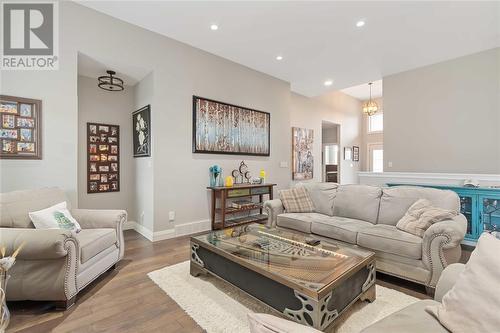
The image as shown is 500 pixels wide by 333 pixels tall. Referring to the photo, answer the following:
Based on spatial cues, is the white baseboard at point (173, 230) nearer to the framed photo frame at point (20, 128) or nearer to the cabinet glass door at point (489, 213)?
the framed photo frame at point (20, 128)

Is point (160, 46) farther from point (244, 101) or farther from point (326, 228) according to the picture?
point (326, 228)

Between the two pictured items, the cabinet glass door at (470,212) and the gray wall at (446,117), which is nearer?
the cabinet glass door at (470,212)

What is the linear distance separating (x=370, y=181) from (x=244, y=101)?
3.29 m

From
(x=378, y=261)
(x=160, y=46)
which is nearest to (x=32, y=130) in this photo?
(x=160, y=46)

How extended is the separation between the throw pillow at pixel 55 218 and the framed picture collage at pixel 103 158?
1.57m

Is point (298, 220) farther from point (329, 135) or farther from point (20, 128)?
point (329, 135)

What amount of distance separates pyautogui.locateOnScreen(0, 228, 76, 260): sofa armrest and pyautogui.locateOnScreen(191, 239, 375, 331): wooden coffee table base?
119 centimetres

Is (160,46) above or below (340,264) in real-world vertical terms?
above

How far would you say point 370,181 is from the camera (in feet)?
16.8

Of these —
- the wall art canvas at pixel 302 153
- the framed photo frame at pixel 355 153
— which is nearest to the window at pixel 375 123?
the framed photo frame at pixel 355 153

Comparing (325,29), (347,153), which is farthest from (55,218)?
(347,153)

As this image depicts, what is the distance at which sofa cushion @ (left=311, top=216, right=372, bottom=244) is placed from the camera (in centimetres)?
261

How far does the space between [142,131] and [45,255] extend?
2.53m

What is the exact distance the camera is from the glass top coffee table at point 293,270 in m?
1.48
